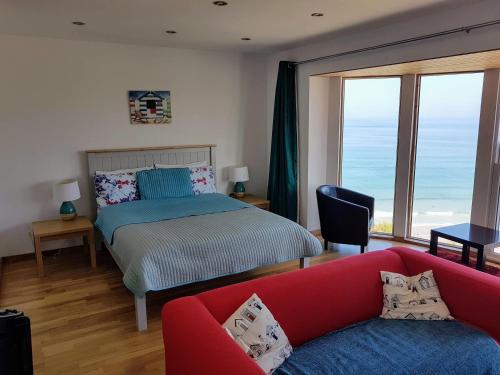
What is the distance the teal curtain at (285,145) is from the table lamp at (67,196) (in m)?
2.36

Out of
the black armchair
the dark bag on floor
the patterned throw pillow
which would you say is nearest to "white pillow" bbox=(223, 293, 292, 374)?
the patterned throw pillow

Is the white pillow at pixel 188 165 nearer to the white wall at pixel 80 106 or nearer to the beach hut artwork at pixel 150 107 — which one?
the white wall at pixel 80 106

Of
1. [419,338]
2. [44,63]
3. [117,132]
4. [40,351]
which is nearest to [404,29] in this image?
[419,338]

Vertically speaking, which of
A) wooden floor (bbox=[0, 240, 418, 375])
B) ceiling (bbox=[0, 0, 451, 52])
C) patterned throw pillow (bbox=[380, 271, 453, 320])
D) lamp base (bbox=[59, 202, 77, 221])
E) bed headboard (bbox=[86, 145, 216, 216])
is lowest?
wooden floor (bbox=[0, 240, 418, 375])

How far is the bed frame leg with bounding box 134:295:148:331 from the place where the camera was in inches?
110

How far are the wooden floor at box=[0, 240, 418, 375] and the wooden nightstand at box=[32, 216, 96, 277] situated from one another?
→ 20cm

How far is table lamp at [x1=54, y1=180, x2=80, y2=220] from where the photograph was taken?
3877mm

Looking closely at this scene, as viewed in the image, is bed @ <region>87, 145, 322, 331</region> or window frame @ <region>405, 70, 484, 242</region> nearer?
bed @ <region>87, 145, 322, 331</region>

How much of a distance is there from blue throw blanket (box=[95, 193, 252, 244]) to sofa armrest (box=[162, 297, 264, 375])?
5.54 ft

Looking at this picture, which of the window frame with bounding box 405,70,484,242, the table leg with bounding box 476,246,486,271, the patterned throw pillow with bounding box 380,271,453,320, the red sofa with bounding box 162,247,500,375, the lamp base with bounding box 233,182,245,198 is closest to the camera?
the red sofa with bounding box 162,247,500,375

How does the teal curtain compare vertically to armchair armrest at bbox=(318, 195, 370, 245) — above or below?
above

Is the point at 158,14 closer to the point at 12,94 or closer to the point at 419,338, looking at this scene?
the point at 12,94

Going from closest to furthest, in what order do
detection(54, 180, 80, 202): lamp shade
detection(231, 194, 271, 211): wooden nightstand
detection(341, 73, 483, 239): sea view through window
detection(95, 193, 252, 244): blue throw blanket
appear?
detection(95, 193, 252, 244): blue throw blanket < detection(54, 180, 80, 202): lamp shade < detection(341, 73, 483, 239): sea view through window < detection(231, 194, 271, 211): wooden nightstand

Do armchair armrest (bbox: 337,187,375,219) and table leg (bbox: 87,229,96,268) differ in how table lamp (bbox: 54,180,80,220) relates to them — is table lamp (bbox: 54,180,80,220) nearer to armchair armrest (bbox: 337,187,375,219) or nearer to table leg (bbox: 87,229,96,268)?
table leg (bbox: 87,229,96,268)
